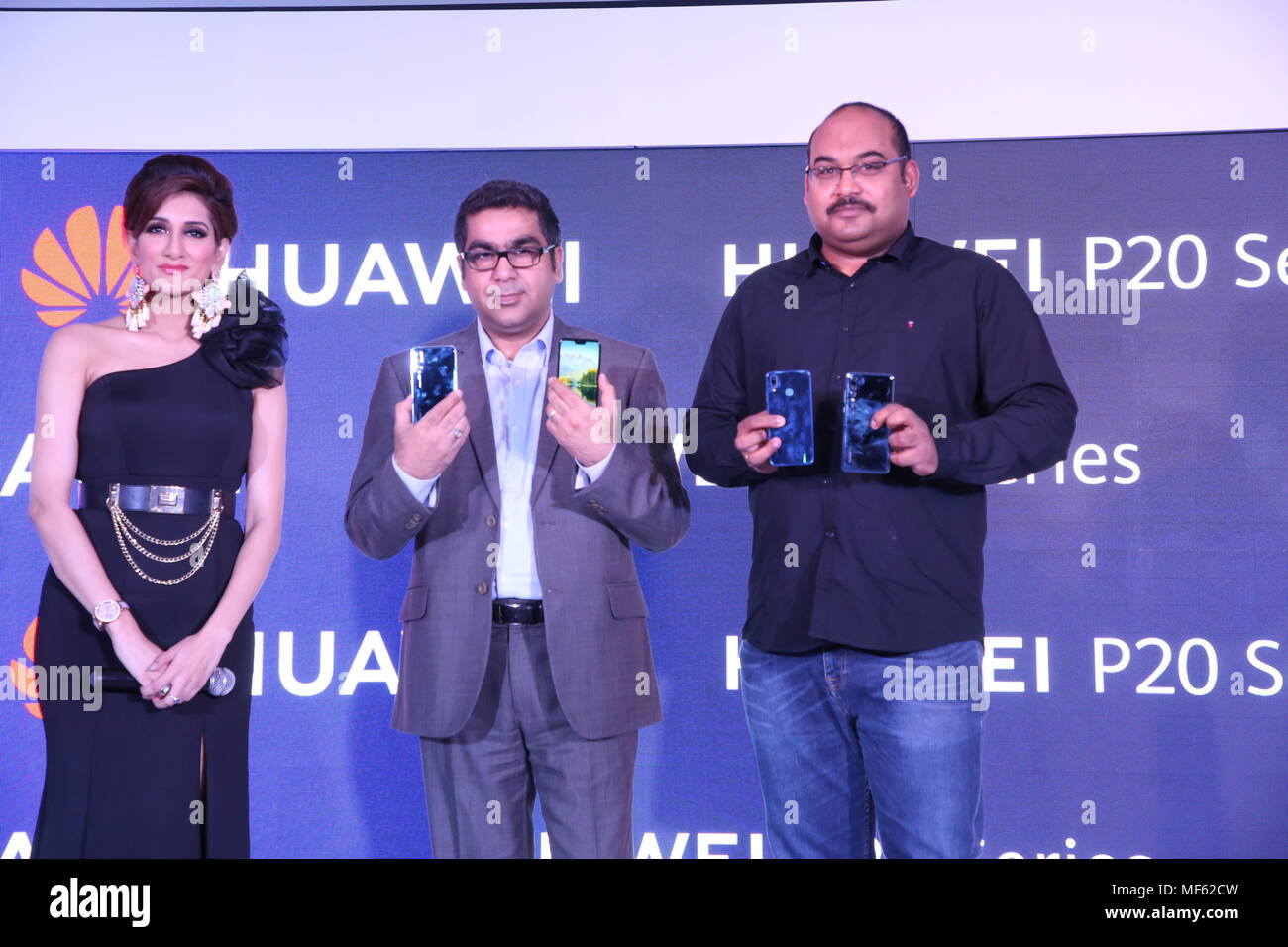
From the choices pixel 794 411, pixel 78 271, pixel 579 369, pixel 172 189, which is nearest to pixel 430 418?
pixel 579 369

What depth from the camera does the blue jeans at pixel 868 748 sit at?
262 centimetres

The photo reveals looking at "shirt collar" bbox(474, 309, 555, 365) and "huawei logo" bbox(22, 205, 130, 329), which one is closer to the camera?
"shirt collar" bbox(474, 309, 555, 365)

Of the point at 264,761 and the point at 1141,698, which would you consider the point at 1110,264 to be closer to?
the point at 1141,698

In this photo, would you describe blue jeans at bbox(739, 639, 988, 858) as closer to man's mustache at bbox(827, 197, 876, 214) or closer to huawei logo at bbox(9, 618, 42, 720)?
man's mustache at bbox(827, 197, 876, 214)

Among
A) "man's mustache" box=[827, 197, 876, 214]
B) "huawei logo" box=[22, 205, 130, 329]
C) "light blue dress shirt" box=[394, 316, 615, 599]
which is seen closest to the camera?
"man's mustache" box=[827, 197, 876, 214]

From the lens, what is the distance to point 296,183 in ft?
12.0

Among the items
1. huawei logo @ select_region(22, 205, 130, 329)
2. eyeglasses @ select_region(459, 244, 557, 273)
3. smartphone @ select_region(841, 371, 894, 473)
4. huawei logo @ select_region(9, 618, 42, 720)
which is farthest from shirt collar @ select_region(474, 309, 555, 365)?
huawei logo @ select_region(9, 618, 42, 720)

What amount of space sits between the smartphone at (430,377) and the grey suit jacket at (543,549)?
0.13 m

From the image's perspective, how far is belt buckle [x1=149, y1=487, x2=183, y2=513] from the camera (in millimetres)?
2943

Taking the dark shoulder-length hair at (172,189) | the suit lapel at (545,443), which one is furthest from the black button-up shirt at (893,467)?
the dark shoulder-length hair at (172,189)

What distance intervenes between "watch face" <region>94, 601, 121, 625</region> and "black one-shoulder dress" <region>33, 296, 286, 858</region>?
7 centimetres

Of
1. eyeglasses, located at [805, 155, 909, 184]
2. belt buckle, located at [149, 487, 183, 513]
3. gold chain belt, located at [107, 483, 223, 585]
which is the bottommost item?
gold chain belt, located at [107, 483, 223, 585]

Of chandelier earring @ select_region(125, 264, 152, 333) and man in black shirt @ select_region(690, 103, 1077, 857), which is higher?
chandelier earring @ select_region(125, 264, 152, 333)
